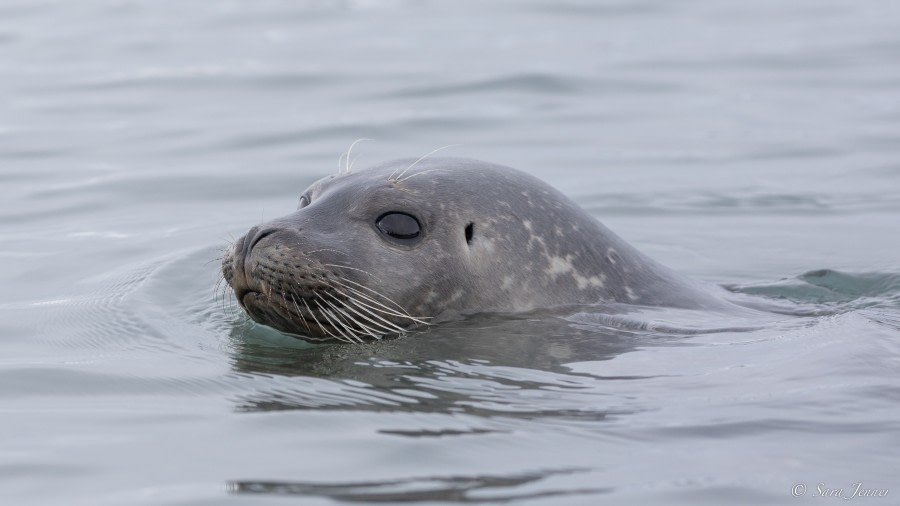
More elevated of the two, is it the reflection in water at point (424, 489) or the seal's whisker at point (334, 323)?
the seal's whisker at point (334, 323)

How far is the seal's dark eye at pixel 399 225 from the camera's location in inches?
238

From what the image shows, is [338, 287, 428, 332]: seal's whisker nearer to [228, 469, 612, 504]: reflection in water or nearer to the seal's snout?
the seal's snout

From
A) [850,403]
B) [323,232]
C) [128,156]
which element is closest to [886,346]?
[850,403]

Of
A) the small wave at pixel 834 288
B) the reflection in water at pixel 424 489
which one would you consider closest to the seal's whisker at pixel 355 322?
the reflection in water at pixel 424 489

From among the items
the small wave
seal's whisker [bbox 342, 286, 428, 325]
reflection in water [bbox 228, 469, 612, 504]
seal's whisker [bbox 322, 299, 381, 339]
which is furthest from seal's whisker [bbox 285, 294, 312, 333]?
the small wave

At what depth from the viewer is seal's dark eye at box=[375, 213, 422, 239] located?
19.9 feet

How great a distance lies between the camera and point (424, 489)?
4.10m

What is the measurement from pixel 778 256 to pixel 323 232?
137 inches

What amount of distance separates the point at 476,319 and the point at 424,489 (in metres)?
2.03

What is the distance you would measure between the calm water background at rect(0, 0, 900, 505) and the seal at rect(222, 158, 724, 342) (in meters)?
0.16

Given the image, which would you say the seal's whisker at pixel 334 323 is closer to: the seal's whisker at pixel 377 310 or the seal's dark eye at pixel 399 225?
the seal's whisker at pixel 377 310

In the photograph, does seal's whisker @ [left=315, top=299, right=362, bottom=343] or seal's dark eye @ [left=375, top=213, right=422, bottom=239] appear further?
seal's dark eye @ [left=375, top=213, right=422, bottom=239]

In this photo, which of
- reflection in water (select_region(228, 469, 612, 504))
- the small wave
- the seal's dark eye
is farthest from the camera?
the small wave

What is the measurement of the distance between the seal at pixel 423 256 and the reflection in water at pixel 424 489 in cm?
166
